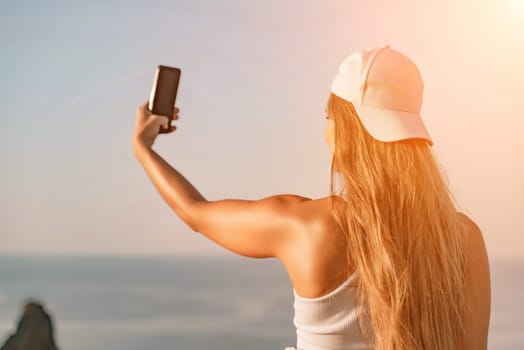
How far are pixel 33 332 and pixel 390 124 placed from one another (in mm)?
8090

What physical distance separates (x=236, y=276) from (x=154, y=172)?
790 centimetres

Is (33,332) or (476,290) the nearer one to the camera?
(476,290)

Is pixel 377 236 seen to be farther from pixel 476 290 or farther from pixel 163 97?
pixel 163 97

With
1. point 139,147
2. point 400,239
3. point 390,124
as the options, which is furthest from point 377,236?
point 139,147

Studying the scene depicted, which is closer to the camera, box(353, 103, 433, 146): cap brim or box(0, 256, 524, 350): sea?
box(353, 103, 433, 146): cap brim

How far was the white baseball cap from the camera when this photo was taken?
1220 millimetres

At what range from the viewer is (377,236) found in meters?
1.17

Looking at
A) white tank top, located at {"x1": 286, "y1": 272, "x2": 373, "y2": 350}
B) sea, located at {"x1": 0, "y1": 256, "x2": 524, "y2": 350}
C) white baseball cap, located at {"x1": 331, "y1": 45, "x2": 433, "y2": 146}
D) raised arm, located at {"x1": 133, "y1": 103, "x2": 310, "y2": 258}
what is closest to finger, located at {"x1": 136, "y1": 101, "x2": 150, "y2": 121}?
raised arm, located at {"x1": 133, "y1": 103, "x2": 310, "y2": 258}

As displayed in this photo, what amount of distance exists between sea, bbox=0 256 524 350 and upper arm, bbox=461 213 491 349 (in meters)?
6.52

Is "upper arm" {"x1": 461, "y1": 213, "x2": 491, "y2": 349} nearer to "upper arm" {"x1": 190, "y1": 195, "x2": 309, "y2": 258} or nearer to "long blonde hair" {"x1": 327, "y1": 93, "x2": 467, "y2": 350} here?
"long blonde hair" {"x1": 327, "y1": 93, "x2": 467, "y2": 350}

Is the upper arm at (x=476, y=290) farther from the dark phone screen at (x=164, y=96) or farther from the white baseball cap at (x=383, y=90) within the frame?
the dark phone screen at (x=164, y=96)

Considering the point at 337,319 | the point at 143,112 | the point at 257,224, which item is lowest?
the point at 337,319

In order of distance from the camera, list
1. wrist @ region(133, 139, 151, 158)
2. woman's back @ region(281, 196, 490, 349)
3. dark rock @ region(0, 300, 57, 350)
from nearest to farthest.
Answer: woman's back @ region(281, 196, 490, 349)
wrist @ region(133, 139, 151, 158)
dark rock @ region(0, 300, 57, 350)

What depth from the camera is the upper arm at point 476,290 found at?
125 centimetres
